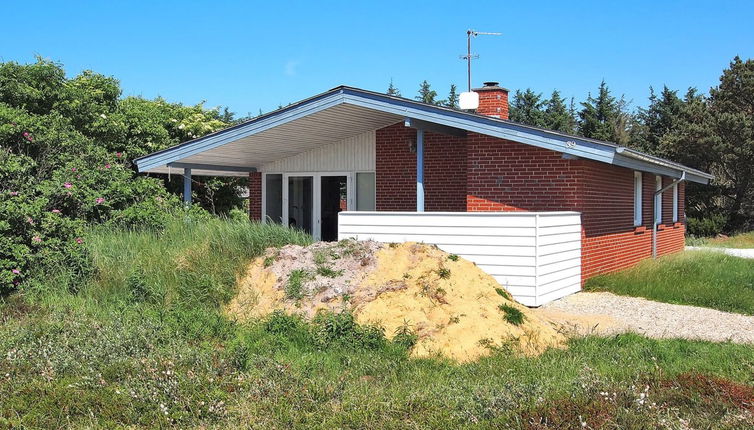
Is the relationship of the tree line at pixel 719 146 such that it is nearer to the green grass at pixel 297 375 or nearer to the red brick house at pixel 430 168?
the red brick house at pixel 430 168

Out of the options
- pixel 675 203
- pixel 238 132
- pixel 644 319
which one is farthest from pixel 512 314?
pixel 675 203

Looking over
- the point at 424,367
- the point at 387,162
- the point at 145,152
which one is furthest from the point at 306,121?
the point at 424,367

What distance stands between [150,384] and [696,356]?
5.45 m

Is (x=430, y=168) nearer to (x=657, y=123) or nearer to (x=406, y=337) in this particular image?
(x=406, y=337)

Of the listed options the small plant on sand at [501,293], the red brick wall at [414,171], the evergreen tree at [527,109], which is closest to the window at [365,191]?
the red brick wall at [414,171]

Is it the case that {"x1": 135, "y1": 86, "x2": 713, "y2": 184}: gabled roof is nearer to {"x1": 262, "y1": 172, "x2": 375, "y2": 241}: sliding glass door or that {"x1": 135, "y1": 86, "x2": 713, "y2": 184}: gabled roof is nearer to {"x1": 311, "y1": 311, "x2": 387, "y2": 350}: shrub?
{"x1": 262, "y1": 172, "x2": 375, "y2": 241}: sliding glass door

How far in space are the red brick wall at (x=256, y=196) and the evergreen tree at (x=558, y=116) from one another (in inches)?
1110

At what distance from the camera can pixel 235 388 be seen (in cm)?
596

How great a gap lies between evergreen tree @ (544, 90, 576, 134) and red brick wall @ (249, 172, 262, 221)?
2819cm

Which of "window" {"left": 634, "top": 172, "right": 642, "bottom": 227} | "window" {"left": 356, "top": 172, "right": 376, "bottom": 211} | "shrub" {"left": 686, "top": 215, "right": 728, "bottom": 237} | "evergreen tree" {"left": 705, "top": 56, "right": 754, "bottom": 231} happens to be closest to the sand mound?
"window" {"left": 356, "top": 172, "right": 376, "bottom": 211}

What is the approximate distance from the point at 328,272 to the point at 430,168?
6271 millimetres

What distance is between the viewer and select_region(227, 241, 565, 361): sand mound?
27.2 ft

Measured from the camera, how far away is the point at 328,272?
10203 mm

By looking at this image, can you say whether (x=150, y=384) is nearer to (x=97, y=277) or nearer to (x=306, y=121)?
(x=97, y=277)
